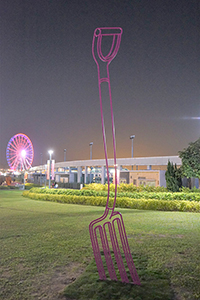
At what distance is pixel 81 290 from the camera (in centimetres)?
303

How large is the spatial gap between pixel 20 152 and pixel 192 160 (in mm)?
25412

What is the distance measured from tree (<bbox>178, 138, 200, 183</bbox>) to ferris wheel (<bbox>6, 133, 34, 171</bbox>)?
23305 mm

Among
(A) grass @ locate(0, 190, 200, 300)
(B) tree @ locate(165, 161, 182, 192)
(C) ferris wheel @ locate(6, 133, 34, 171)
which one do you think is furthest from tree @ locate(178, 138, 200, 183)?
(C) ferris wheel @ locate(6, 133, 34, 171)

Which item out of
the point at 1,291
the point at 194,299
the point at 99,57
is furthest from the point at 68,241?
the point at 99,57

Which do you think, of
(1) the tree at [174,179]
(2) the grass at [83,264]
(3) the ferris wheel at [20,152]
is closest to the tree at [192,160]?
(1) the tree at [174,179]

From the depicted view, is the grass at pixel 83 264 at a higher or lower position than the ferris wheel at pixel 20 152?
lower

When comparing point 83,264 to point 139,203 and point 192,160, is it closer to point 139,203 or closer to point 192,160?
point 139,203

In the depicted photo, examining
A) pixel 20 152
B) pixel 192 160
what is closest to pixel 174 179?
pixel 192 160

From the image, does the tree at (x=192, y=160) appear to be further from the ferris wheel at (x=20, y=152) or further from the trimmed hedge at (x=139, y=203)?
the ferris wheel at (x=20, y=152)

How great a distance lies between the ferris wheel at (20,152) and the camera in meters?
32.2

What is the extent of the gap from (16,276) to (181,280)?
7.95ft

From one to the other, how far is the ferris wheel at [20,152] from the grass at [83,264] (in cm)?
2658

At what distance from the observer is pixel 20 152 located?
32.6 metres

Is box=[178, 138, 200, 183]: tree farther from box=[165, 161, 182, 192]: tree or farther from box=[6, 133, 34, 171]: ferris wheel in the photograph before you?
box=[6, 133, 34, 171]: ferris wheel
